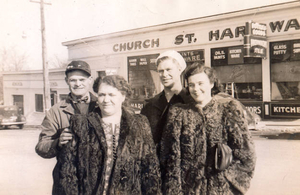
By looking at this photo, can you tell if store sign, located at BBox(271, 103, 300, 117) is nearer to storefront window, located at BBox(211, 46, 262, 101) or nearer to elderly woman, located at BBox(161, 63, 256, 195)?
storefront window, located at BBox(211, 46, 262, 101)

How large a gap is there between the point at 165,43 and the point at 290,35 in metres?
1.29

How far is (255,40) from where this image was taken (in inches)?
113

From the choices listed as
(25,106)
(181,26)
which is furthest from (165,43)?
(25,106)

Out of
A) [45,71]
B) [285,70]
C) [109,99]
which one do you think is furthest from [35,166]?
[285,70]

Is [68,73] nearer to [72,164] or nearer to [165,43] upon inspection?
[72,164]

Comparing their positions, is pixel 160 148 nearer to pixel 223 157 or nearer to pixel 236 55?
pixel 223 157

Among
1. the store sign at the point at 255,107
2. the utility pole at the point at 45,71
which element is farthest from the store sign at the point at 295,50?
the utility pole at the point at 45,71

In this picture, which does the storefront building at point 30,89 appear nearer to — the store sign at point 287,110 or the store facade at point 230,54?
the store facade at point 230,54

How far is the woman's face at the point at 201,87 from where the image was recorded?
2.07m

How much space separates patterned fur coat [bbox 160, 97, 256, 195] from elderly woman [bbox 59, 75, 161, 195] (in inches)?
6.3

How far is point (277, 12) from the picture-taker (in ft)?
8.69

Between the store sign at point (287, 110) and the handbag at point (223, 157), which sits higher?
the store sign at point (287, 110)

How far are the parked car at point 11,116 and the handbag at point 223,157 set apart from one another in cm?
273

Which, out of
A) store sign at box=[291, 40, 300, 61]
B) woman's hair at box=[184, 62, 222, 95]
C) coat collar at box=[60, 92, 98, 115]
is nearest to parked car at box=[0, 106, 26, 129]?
coat collar at box=[60, 92, 98, 115]
